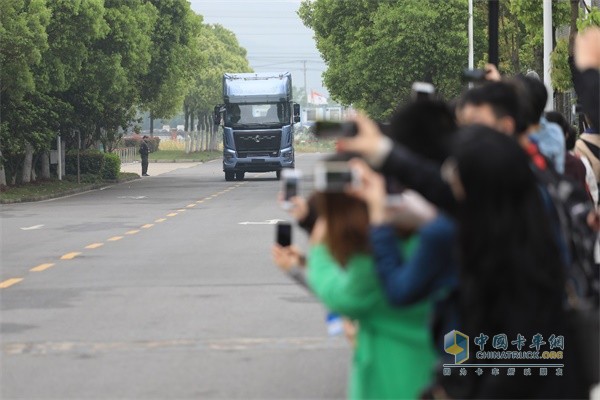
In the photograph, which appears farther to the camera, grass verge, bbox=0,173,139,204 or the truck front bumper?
the truck front bumper

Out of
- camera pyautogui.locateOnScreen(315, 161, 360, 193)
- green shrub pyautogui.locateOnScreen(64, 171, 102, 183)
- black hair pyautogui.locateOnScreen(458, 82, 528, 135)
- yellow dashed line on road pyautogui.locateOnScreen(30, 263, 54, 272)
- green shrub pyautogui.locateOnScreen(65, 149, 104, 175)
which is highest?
black hair pyautogui.locateOnScreen(458, 82, 528, 135)

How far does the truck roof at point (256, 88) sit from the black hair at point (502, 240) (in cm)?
5031

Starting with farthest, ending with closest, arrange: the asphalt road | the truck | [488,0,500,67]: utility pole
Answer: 1. the truck
2. [488,0,500,67]: utility pole
3. the asphalt road

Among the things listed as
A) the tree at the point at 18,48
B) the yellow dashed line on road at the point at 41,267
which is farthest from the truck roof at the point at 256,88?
the yellow dashed line on road at the point at 41,267

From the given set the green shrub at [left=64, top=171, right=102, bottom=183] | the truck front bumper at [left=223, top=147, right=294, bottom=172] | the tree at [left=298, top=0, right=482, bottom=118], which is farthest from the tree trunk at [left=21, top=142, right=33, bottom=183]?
the tree at [left=298, top=0, right=482, bottom=118]

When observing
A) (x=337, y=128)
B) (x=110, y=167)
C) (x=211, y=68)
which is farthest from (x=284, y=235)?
(x=211, y=68)

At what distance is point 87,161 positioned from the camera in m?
55.9

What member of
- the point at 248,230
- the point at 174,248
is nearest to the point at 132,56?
the point at 248,230

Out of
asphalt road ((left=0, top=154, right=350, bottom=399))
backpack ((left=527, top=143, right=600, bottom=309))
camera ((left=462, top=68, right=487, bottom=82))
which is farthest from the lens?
asphalt road ((left=0, top=154, right=350, bottom=399))

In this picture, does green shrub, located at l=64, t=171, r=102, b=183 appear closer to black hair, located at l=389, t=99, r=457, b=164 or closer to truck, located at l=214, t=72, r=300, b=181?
truck, located at l=214, t=72, r=300, b=181

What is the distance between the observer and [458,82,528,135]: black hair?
5.57 metres

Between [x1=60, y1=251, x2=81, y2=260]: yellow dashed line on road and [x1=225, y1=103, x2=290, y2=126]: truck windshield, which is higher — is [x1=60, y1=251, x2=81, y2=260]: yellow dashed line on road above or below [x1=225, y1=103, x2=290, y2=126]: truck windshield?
below

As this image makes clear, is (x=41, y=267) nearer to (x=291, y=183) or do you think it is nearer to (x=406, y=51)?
(x=291, y=183)

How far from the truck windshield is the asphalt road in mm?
28102
